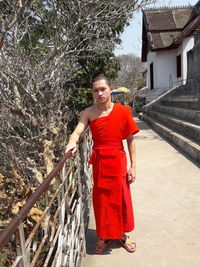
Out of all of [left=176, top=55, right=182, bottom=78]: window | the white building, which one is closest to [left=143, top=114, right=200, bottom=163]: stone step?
the white building

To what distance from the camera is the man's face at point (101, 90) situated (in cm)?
231

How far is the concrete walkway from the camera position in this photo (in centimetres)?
255

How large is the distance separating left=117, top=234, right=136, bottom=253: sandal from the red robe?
274 millimetres

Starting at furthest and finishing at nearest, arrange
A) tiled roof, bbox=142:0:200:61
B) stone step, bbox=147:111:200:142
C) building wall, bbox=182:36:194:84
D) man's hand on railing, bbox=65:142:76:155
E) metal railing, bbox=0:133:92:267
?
tiled roof, bbox=142:0:200:61, building wall, bbox=182:36:194:84, stone step, bbox=147:111:200:142, man's hand on railing, bbox=65:142:76:155, metal railing, bbox=0:133:92:267

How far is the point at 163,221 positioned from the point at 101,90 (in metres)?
1.93

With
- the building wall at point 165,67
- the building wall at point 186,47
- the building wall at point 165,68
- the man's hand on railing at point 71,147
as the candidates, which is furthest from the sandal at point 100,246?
the building wall at point 165,67

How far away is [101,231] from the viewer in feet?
8.25

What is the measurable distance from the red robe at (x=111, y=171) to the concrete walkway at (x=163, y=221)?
0.35 metres

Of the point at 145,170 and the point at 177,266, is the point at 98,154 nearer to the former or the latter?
the point at 177,266

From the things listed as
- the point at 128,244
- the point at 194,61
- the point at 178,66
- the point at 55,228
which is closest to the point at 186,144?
the point at 128,244

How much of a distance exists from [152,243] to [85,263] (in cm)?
77

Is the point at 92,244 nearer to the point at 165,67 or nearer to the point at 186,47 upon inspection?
the point at 186,47

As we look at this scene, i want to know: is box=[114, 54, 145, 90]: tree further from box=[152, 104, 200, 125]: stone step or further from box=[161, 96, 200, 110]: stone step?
box=[152, 104, 200, 125]: stone step

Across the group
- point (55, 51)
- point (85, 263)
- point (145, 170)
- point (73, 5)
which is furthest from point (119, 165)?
point (73, 5)
